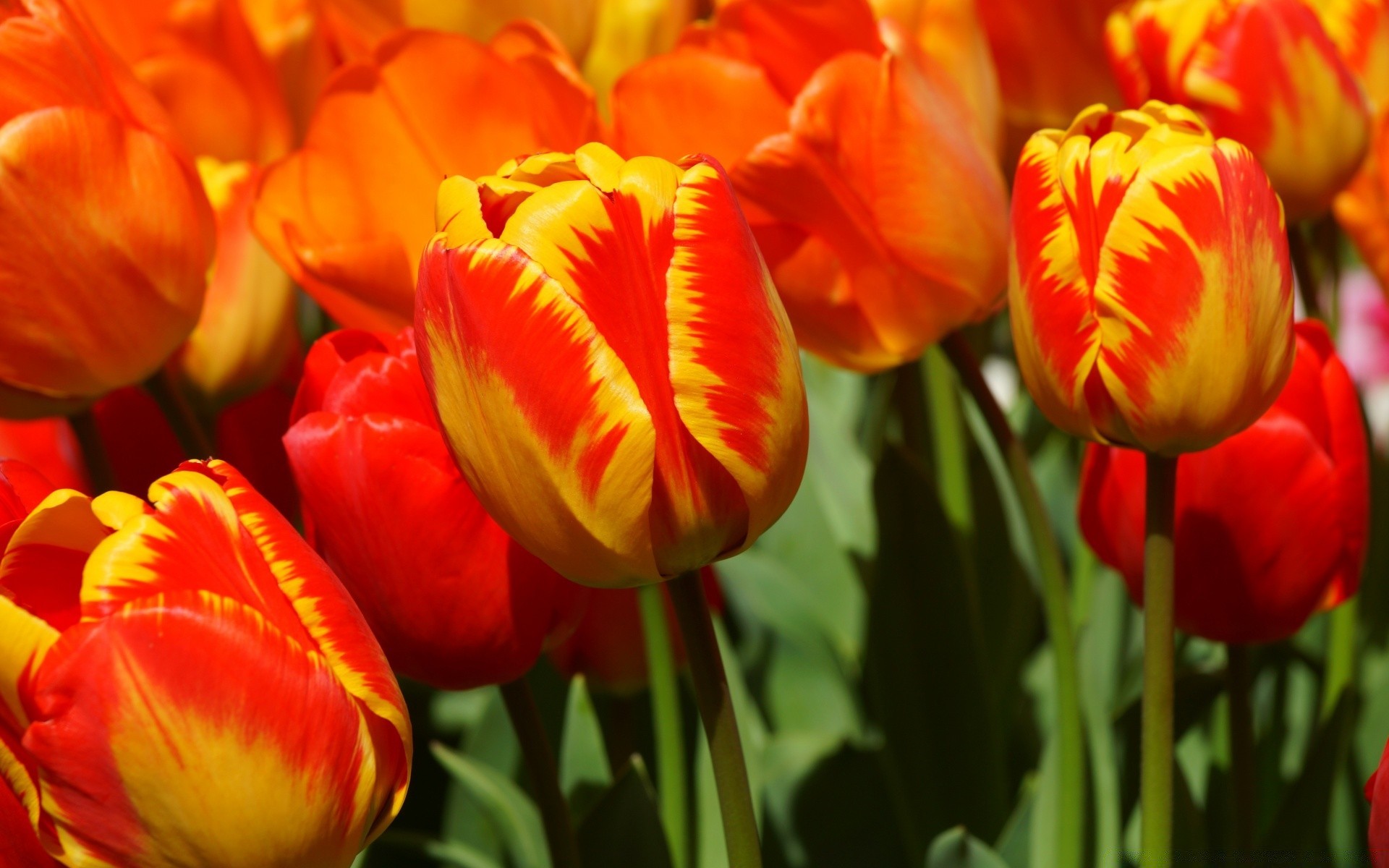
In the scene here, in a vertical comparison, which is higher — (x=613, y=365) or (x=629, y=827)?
(x=613, y=365)

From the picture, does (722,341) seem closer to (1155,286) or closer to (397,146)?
(1155,286)

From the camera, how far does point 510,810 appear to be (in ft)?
1.74

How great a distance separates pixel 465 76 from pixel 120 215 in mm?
128

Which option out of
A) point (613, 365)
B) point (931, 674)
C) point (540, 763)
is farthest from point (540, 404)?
point (931, 674)

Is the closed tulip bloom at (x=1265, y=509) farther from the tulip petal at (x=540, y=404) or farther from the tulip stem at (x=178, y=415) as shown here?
the tulip stem at (x=178, y=415)

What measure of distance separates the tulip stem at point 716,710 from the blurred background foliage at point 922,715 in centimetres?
15

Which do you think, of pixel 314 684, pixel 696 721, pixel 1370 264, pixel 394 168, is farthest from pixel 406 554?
pixel 1370 264

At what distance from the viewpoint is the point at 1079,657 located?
52 cm

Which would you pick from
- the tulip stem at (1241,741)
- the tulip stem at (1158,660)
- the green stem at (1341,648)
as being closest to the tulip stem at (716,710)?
the tulip stem at (1158,660)

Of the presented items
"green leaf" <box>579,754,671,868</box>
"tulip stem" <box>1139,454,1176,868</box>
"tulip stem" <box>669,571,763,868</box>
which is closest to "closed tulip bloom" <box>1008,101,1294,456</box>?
"tulip stem" <box>1139,454,1176,868</box>

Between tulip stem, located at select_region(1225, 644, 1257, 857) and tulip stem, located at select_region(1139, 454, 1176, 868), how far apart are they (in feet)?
0.35

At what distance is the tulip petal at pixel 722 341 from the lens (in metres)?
0.30

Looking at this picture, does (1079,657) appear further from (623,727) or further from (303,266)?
(303,266)

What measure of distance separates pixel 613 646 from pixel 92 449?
21 centimetres
